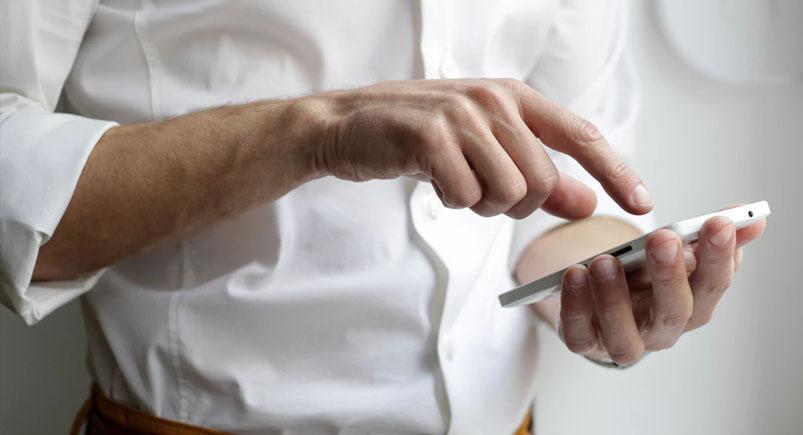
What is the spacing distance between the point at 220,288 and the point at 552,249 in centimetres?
34

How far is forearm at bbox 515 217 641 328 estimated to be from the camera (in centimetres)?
95

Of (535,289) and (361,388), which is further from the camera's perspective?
(361,388)

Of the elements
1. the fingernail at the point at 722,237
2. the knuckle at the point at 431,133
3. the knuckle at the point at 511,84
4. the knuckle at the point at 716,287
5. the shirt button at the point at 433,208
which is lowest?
the shirt button at the point at 433,208

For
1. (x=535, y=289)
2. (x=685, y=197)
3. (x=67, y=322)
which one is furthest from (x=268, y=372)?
(x=685, y=197)

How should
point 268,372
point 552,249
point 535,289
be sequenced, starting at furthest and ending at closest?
point 552,249, point 268,372, point 535,289

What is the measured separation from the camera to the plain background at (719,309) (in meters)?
1.17

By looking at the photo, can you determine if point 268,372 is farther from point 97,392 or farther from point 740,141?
point 740,141

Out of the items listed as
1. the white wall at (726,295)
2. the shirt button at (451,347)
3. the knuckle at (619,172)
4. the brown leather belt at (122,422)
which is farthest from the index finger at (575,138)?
the white wall at (726,295)

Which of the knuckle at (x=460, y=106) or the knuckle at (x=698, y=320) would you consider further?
the knuckle at (x=698, y=320)

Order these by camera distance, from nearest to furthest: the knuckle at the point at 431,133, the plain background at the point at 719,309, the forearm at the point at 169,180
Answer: the knuckle at the point at 431,133 < the forearm at the point at 169,180 < the plain background at the point at 719,309

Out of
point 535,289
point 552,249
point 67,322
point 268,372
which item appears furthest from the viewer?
point 67,322

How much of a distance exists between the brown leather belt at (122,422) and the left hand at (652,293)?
311 mm

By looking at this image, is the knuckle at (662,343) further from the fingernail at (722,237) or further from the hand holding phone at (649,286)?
the fingernail at (722,237)

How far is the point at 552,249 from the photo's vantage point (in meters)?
0.97
